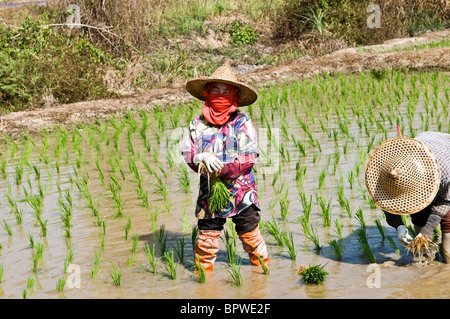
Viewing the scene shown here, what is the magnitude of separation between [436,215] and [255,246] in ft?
3.22

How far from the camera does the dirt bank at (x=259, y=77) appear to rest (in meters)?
8.27

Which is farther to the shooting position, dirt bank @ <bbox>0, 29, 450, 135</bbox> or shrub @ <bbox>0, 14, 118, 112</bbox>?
shrub @ <bbox>0, 14, 118, 112</bbox>

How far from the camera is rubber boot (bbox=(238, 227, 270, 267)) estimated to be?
143 inches

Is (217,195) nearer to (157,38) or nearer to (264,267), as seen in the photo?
(264,267)

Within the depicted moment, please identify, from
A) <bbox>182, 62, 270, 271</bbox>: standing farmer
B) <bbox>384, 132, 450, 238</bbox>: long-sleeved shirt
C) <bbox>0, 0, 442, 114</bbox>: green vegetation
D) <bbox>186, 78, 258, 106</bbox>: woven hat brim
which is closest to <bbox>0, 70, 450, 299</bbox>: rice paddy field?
<bbox>182, 62, 270, 271</bbox>: standing farmer

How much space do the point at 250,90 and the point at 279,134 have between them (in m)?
3.20

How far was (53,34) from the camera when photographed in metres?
11.1

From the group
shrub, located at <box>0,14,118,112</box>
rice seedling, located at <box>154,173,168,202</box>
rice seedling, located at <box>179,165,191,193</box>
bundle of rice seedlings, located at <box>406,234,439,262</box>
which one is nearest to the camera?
bundle of rice seedlings, located at <box>406,234,439,262</box>

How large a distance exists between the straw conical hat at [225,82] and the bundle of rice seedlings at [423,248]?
1146mm

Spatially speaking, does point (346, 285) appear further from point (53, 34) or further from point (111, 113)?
point (53, 34)

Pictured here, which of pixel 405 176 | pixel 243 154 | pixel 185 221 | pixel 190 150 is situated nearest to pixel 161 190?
Result: pixel 185 221

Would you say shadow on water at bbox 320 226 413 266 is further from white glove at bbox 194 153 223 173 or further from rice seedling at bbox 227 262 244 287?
white glove at bbox 194 153 223 173

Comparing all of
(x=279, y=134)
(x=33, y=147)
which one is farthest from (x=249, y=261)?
(x=33, y=147)

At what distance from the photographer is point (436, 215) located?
340 cm
